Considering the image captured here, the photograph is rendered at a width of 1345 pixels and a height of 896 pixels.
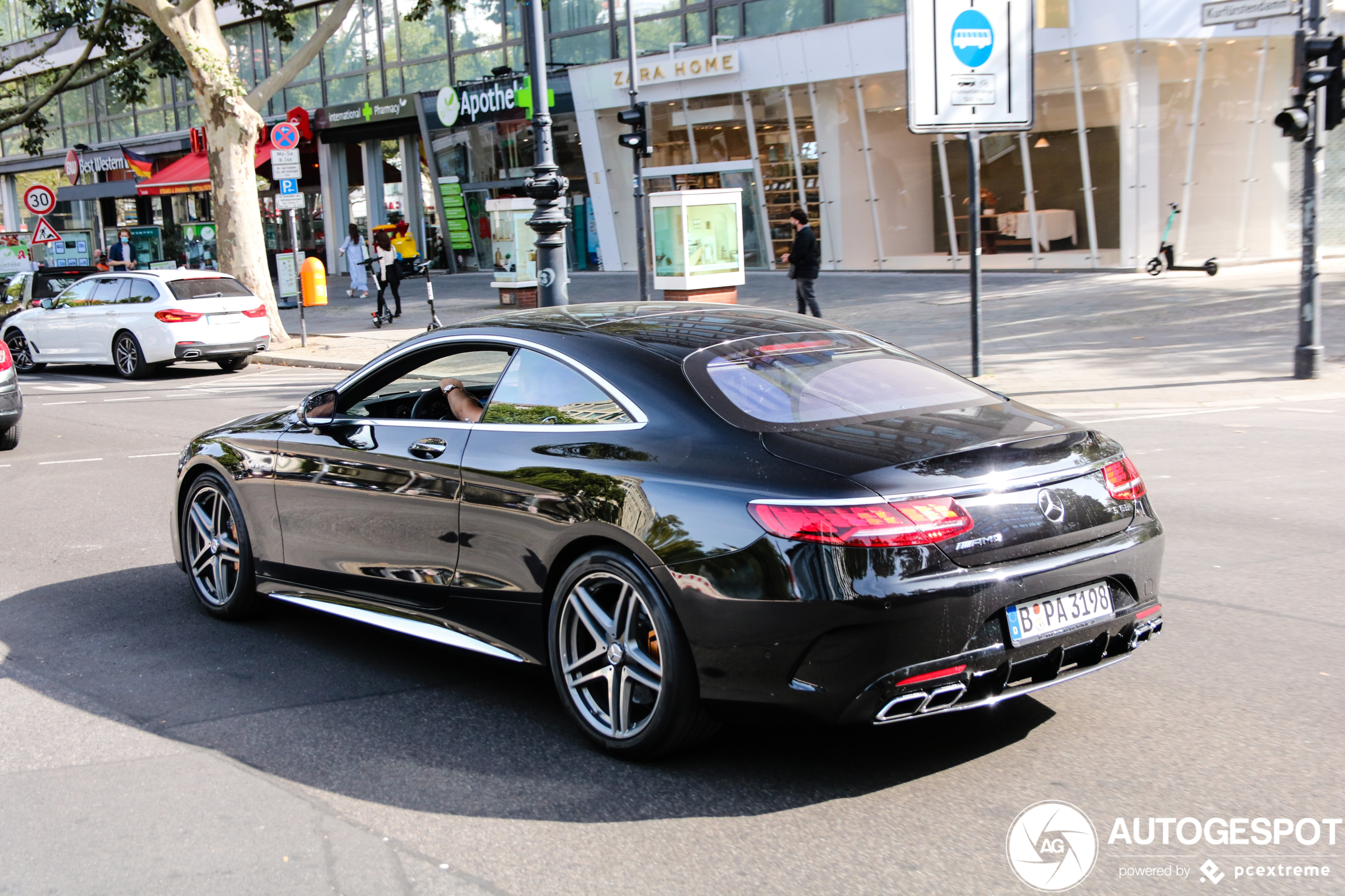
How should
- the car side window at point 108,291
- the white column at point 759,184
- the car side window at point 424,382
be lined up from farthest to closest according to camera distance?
the white column at point 759,184 < the car side window at point 108,291 < the car side window at point 424,382

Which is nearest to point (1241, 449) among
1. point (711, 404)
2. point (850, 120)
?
point (711, 404)

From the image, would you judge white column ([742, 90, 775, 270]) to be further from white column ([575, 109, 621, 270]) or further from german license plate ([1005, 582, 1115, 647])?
german license plate ([1005, 582, 1115, 647])

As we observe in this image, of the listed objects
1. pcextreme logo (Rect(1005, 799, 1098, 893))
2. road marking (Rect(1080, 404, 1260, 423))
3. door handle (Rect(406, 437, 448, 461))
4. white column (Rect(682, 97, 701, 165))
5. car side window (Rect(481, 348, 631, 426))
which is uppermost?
white column (Rect(682, 97, 701, 165))

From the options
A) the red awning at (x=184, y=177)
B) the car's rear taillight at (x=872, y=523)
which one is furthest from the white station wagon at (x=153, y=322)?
the red awning at (x=184, y=177)

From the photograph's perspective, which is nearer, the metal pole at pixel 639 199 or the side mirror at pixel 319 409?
the side mirror at pixel 319 409

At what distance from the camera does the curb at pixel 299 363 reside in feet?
64.3

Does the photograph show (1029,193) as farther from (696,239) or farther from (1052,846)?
(1052,846)

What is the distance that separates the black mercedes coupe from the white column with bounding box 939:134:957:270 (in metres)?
23.5

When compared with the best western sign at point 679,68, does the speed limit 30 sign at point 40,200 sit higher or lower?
lower

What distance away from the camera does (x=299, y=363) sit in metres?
20.8

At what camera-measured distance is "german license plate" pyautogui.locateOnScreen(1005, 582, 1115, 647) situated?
3855 mm

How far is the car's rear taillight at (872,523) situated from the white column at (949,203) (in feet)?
81.9

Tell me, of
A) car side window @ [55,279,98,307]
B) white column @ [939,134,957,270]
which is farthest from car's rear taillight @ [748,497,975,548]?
white column @ [939,134,957,270]

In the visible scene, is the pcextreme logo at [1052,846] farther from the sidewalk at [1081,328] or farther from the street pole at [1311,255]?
the street pole at [1311,255]
